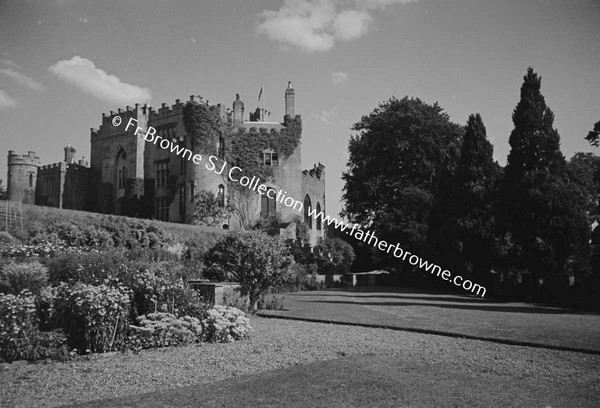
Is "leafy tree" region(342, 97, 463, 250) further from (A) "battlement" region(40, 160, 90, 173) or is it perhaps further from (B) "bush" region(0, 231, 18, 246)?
(B) "bush" region(0, 231, 18, 246)

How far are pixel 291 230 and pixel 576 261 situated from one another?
65.1 ft

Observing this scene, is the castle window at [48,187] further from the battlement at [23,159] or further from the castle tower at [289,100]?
the castle tower at [289,100]

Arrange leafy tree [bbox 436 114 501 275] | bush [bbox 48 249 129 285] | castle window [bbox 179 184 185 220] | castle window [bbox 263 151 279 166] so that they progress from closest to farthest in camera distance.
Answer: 1. bush [bbox 48 249 129 285]
2. leafy tree [bbox 436 114 501 275]
3. castle window [bbox 179 184 185 220]
4. castle window [bbox 263 151 279 166]

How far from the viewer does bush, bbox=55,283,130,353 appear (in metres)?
7.29

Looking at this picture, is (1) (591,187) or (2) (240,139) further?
(2) (240,139)

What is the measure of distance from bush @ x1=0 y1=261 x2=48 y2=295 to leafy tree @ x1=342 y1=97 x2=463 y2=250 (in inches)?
987

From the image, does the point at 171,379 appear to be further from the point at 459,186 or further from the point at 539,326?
the point at 459,186

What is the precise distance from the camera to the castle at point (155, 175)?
32.5 metres

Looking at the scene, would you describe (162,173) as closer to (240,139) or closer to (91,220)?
(240,139)

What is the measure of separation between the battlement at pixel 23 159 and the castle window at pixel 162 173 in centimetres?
1290

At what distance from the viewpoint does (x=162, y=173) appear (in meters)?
33.5

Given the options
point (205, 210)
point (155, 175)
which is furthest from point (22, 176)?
point (205, 210)

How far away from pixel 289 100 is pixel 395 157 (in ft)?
32.2

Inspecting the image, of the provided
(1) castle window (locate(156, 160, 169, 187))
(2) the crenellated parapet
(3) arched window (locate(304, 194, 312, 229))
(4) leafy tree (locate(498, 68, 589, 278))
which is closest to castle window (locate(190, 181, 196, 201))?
(1) castle window (locate(156, 160, 169, 187))
